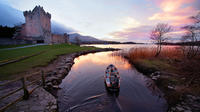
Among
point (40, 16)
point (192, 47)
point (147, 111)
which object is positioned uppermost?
point (40, 16)

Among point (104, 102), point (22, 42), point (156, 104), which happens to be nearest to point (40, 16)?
point (22, 42)

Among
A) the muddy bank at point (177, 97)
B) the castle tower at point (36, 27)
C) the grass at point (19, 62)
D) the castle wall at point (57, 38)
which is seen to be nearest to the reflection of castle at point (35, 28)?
the castle tower at point (36, 27)

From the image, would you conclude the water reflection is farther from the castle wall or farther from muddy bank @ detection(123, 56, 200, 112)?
the castle wall

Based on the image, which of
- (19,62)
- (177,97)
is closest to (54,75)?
(19,62)

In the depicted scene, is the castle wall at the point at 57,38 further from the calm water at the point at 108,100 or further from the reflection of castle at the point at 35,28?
the calm water at the point at 108,100

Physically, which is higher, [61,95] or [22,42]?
[22,42]

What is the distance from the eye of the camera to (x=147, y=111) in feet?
14.2

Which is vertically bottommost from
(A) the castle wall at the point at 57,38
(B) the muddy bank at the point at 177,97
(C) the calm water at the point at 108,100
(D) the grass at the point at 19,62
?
(C) the calm water at the point at 108,100

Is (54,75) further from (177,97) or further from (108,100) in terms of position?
(177,97)

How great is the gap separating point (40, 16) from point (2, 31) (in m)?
13.1

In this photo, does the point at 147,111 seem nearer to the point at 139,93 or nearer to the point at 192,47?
the point at 139,93

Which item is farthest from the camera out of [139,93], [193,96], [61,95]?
[139,93]

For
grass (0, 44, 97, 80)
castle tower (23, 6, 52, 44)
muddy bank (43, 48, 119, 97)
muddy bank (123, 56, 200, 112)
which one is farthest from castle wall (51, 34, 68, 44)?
muddy bank (123, 56, 200, 112)

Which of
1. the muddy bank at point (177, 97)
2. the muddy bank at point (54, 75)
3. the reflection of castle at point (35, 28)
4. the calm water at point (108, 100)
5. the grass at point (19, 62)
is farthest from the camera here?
the reflection of castle at point (35, 28)
